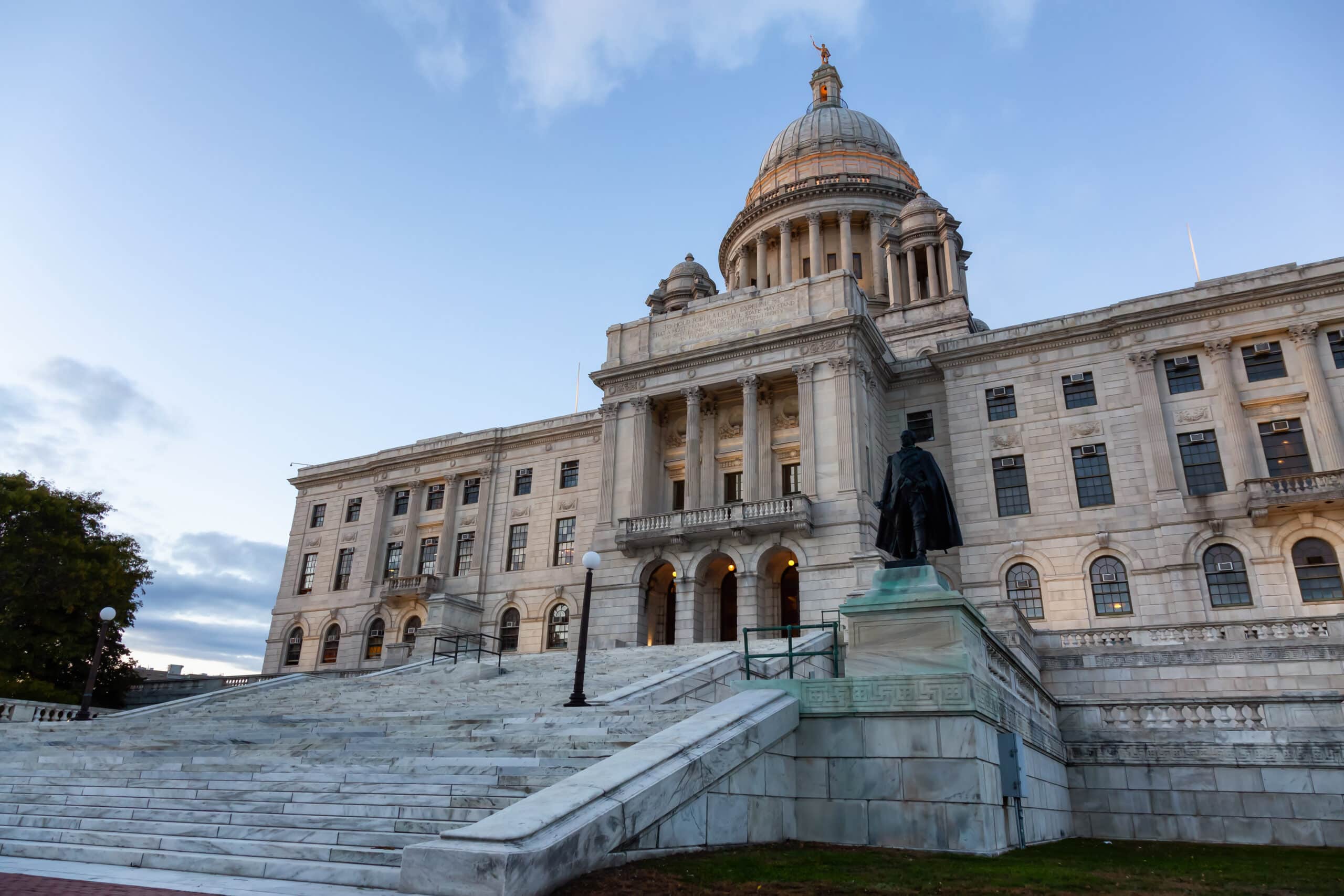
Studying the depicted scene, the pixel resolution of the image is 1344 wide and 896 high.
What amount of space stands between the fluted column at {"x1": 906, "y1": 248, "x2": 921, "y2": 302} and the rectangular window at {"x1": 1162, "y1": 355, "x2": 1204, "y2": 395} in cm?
1687

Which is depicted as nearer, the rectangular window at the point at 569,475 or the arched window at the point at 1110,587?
the arched window at the point at 1110,587

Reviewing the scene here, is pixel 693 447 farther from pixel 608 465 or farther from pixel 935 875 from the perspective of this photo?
pixel 935 875

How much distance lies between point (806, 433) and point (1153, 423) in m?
13.0

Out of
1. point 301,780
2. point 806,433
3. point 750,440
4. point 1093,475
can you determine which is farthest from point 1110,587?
point 301,780

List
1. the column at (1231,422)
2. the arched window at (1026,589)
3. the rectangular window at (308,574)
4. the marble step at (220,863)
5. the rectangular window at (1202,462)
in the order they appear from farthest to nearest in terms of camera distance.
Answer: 1. the rectangular window at (308,574)
2. the arched window at (1026,589)
3. the rectangular window at (1202,462)
4. the column at (1231,422)
5. the marble step at (220,863)

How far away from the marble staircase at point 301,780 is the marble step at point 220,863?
15mm

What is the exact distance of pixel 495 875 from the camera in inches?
274

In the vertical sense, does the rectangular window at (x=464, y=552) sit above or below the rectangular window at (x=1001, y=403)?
below

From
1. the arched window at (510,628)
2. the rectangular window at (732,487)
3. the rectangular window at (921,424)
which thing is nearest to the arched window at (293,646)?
the arched window at (510,628)

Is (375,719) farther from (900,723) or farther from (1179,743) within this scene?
(1179,743)

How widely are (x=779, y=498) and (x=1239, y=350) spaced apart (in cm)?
1841

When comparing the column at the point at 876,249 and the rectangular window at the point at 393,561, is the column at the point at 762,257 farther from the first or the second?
the rectangular window at the point at 393,561

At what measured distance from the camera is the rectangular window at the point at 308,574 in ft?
174

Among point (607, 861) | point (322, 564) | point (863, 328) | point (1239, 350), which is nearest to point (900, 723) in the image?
point (607, 861)
